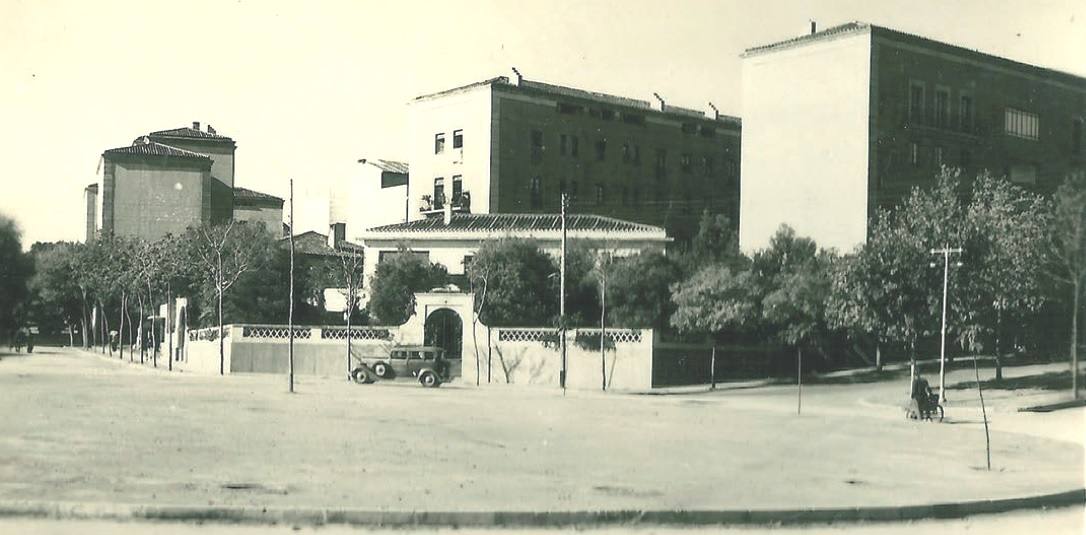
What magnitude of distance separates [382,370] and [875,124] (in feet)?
77.6

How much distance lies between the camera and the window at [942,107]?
51500mm

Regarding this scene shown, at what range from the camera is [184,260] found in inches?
2370

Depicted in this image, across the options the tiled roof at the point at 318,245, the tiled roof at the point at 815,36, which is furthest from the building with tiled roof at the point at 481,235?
the tiled roof at the point at 318,245

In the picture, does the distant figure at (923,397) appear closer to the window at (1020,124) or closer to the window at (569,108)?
the window at (1020,124)

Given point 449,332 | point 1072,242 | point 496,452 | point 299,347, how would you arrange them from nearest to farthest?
point 496,452 < point 1072,242 < point 299,347 < point 449,332

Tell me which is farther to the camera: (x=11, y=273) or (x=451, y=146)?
(x=451, y=146)

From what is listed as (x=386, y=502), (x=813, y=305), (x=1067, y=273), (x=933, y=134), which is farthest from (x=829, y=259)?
(x=386, y=502)

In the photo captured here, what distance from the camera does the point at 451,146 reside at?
66062 millimetres

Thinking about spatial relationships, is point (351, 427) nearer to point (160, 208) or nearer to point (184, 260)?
point (184, 260)

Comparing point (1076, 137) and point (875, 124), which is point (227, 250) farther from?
point (1076, 137)

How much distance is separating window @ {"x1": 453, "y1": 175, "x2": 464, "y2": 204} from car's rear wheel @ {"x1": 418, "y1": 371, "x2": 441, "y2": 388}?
28179 millimetres

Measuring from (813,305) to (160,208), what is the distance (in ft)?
170

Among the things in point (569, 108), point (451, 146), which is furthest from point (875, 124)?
point (451, 146)

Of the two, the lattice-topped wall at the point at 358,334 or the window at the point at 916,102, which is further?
the window at the point at 916,102
